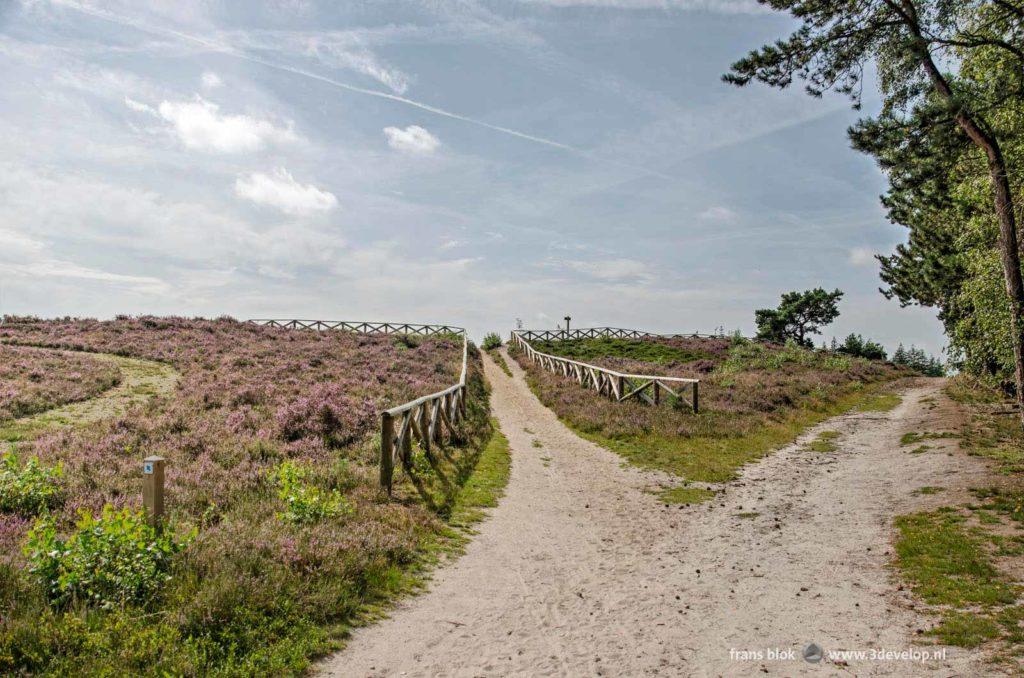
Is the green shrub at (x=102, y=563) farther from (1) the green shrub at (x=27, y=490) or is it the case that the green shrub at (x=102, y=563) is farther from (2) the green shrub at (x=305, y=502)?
(1) the green shrub at (x=27, y=490)

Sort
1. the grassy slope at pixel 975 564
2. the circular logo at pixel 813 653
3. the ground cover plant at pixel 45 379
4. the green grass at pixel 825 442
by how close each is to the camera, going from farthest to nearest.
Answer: the green grass at pixel 825 442 → the ground cover plant at pixel 45 379 → the grassy slope at pixel 975 564 → the circular logo at pixel 813 653

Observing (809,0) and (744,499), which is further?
(809,0)

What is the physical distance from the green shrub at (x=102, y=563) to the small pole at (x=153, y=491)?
0.58m

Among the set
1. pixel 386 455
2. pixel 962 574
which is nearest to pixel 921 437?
pixel 962 574

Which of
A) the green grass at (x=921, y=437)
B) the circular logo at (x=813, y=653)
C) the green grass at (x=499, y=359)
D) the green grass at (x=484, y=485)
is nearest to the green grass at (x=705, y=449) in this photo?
the green grass at (x=921, y=437)

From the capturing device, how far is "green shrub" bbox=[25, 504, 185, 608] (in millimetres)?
5738

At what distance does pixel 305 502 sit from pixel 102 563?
3.16 meters

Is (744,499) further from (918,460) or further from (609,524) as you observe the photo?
(918,460)

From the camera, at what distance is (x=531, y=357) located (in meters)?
44.0

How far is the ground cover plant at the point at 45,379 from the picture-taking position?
15.8 m

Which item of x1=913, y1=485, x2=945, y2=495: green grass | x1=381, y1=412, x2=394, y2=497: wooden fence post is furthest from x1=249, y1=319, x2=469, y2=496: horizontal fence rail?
x1=913, y1=485, x2=945, y2=495: green grass

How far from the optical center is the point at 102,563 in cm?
596

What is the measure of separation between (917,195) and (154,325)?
4437 cm

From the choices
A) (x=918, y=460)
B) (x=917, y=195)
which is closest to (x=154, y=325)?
(x=918, y=460)
